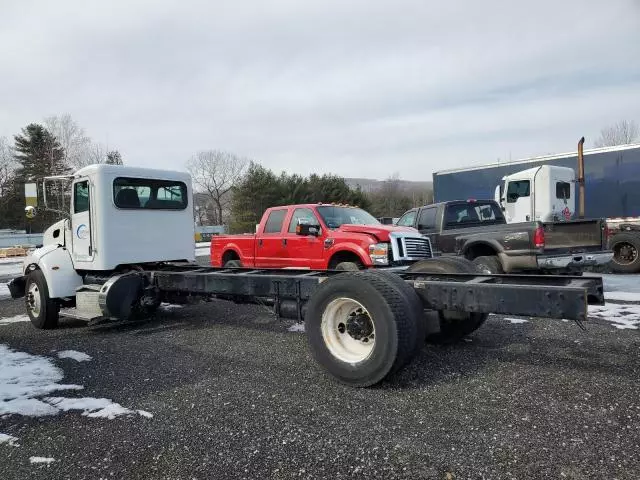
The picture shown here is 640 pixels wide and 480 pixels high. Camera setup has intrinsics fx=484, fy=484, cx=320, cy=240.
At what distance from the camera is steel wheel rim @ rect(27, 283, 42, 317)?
7703 millimetres

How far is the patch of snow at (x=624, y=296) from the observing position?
322 inches

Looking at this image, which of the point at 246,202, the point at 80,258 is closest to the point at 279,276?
the point at 80,258

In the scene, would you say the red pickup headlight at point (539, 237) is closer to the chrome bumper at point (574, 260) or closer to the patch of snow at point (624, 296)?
the chrome bumper at point (574, 260)

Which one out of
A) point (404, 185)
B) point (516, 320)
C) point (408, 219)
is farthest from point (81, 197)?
point (404, 185)

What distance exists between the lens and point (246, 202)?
152 feet

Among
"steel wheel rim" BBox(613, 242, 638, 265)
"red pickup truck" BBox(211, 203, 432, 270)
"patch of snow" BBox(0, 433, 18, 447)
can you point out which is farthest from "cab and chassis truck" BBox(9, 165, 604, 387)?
"steel wheel rim" BBox(613, 242, 638, 265)

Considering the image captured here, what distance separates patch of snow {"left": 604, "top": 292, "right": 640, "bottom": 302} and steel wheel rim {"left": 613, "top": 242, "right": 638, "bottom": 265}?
4166 millimetres

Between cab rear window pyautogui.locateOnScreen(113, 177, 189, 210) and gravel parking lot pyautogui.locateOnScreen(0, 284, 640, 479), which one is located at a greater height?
cab rear window pyautogui.locateOnScreen(113, 177, 189, 210)

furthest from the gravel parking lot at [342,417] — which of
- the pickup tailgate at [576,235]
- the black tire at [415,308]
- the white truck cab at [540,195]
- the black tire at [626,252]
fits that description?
the white truck cab at [540,195]

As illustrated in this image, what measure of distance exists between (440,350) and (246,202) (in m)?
42.0

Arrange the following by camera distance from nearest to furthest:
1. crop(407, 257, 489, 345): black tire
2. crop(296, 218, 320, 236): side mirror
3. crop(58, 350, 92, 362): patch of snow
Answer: crop(407, 257, 489, 345): black tire < crop(58, 350, 92, 362): patch of snow < crop(296, 218, 320, 236): side mirror

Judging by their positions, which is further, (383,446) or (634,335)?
(634,335)

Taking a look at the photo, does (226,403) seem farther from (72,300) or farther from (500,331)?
(72,300)

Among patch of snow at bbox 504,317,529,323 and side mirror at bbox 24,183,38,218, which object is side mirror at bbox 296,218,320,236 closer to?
patch of snow at bbox 504,317,529,323
